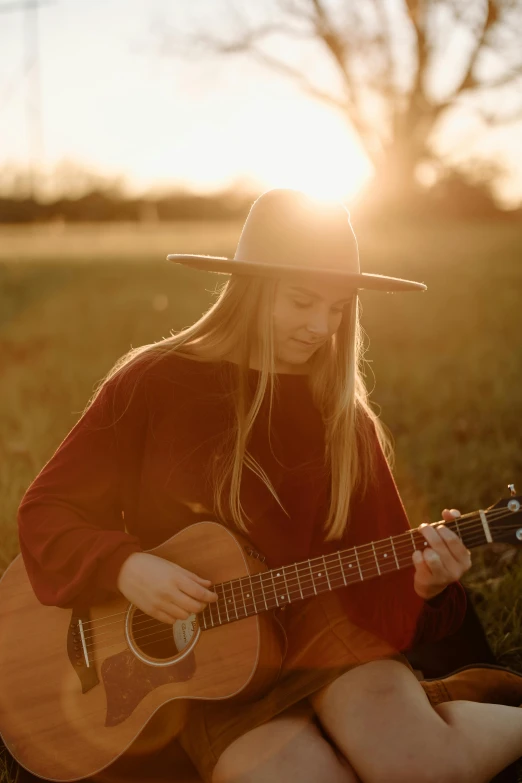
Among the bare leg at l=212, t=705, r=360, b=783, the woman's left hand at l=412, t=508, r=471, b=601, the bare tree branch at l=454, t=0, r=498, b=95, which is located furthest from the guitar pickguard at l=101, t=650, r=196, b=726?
the bare tree branch at l=454, t=0, r=498, b=95

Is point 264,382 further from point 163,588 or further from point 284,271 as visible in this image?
point 163,588

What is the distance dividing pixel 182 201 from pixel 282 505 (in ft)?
48.6

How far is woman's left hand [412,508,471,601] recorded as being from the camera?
2186 mm

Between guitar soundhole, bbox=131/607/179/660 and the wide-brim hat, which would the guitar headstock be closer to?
the wide-brim hat

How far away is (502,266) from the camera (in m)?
9.73

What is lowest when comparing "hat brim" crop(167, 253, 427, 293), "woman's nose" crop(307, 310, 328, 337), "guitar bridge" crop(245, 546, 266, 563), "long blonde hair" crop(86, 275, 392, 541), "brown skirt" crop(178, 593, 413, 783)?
"brown skirt" crop(178, 593, 413, 783)

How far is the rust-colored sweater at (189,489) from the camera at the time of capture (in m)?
2.46

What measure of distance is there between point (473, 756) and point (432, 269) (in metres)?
7.80

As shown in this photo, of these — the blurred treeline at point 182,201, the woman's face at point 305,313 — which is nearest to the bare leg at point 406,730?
the woman's face at point 305,313

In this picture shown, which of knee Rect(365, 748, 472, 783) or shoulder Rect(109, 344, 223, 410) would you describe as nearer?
knee Rect(365, 748, 472, 783)

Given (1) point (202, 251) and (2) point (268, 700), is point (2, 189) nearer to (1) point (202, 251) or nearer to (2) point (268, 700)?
(1) point (202, 251)

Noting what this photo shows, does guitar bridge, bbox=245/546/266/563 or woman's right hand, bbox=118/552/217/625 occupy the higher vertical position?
guitar bridge, bbox=245/546/266/563

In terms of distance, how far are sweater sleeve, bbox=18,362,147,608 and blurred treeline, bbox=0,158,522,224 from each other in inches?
398

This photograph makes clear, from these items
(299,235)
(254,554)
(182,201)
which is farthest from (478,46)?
(254,554)
